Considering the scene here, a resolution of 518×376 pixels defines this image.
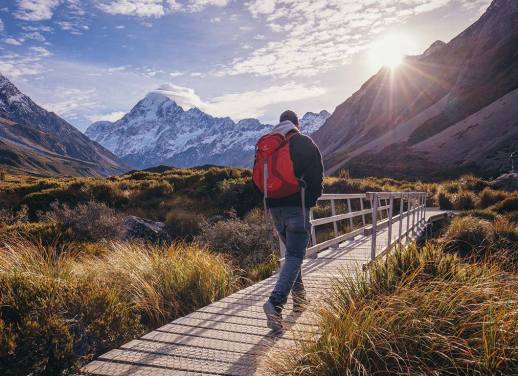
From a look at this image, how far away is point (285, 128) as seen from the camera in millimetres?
4301

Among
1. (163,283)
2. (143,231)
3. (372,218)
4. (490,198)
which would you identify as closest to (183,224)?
(143,231)

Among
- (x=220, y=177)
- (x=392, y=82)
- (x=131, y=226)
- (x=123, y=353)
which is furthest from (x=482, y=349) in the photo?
(x=392, y=82)

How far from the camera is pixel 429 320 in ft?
9.41

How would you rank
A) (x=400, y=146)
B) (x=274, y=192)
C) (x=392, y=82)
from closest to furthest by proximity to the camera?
(x=274, y=192) → (x=400, y=146) → (x=392, y=82)

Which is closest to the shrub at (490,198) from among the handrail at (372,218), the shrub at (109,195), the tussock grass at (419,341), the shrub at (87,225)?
the handrail at (372,218)

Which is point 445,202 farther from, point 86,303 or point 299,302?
point 86,303

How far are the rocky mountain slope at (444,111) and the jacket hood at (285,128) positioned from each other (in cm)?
4563

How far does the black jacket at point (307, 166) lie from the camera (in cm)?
409

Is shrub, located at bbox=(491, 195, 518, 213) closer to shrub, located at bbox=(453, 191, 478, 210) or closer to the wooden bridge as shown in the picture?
shrub, located at bbox=(453, 191, 478, 210)

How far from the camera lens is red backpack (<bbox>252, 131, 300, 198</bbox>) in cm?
416

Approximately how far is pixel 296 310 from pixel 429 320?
5.83ft

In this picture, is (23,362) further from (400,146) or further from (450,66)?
(450,66)

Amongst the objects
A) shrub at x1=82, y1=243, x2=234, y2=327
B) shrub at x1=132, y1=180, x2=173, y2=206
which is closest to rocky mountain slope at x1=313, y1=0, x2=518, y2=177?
shrub at x1=132, y1=180, x2=173, y2=206

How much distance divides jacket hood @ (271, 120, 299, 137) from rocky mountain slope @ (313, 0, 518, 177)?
4563 centimetres
